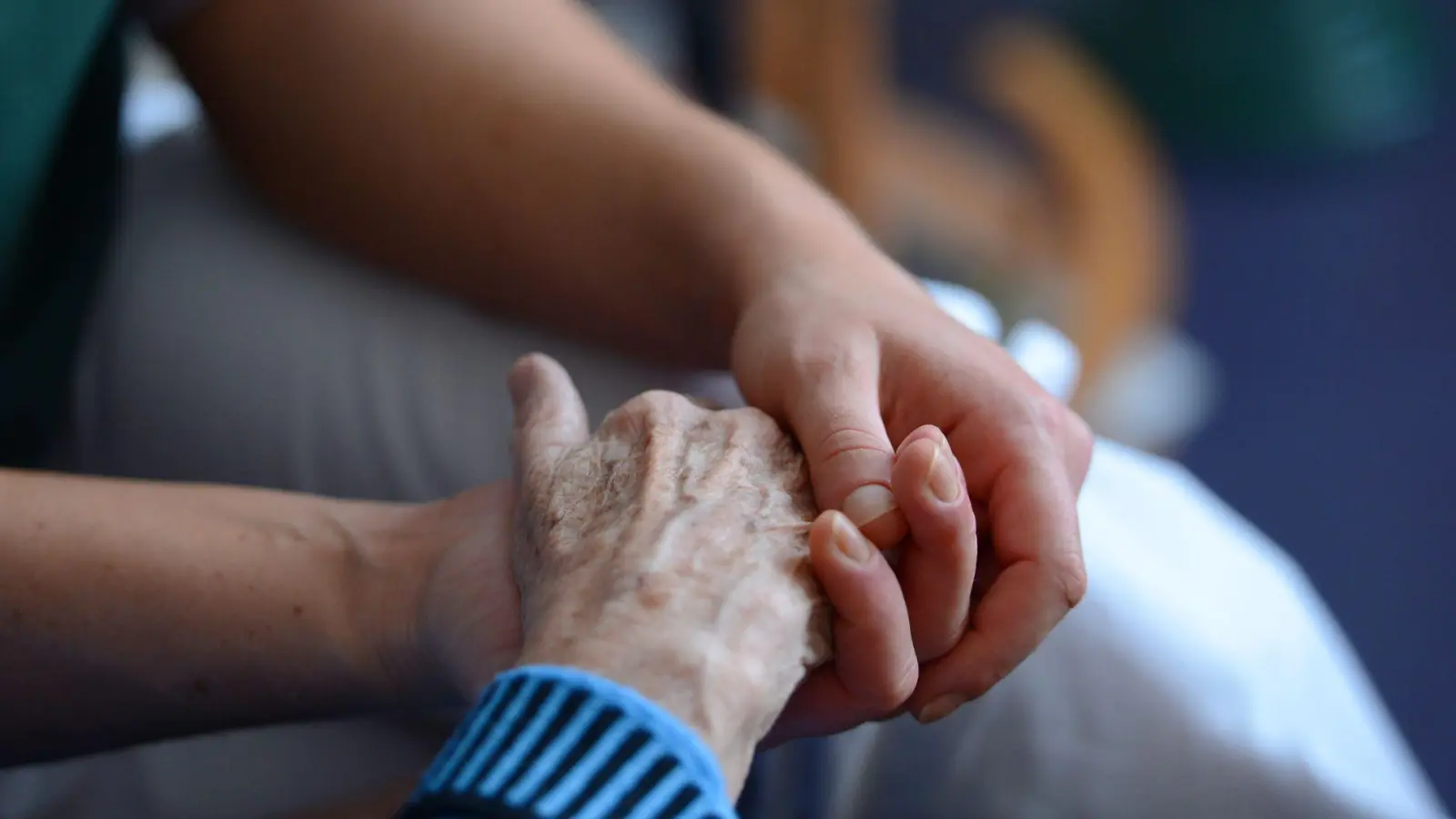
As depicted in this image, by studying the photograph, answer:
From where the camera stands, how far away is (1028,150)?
2434mm

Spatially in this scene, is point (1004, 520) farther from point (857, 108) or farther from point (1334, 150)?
point (1334, 150)

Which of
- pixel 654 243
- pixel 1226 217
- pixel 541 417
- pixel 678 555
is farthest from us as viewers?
pixel 1226 217

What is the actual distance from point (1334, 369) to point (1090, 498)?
4.56 ft

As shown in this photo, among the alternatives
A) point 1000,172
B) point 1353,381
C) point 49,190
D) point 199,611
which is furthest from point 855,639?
point 1353,381

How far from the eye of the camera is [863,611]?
0.49m

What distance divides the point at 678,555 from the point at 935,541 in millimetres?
106

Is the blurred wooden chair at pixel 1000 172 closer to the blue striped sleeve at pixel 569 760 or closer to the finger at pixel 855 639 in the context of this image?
the finger at pixel 855 639

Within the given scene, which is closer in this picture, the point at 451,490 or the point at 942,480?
the point at 942,480

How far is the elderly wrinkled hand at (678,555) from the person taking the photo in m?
0.45

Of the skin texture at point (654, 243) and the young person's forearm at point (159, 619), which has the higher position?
the skin texture at point (654, 243)

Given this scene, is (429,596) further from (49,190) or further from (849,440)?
(49,190)

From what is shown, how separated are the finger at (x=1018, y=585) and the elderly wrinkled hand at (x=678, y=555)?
80 millimetres

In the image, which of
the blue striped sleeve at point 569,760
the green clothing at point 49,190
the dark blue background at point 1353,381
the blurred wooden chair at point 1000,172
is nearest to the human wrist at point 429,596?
the blue striped sleeve at point 569,760

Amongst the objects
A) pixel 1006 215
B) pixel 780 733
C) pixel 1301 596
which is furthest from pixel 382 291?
pixel 1006 215
